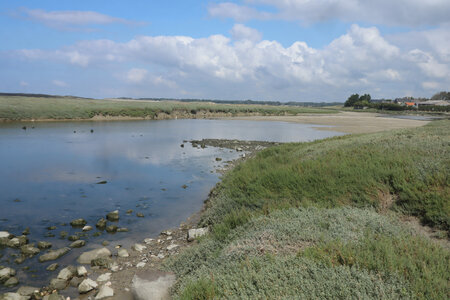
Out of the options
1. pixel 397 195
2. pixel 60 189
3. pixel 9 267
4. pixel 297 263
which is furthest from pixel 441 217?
pixel 60 189

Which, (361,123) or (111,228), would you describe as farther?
(361,123)

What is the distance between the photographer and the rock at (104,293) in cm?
730

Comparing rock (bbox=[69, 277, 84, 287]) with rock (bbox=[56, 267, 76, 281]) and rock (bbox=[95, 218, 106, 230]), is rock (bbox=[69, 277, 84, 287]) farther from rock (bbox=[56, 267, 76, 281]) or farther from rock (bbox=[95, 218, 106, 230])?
rock (bbox=[95, 218, 106, 230])

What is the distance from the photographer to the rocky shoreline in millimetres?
7062

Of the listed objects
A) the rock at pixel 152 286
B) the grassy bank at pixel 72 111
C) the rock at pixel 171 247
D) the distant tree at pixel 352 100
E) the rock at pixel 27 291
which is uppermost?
the distant tree at pixel 352 100

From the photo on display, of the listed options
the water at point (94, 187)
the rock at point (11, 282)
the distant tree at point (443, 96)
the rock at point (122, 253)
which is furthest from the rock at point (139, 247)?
the distant tree at point (443, 96)

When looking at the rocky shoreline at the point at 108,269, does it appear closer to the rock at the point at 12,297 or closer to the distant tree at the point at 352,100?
the rock at the point at 12,297

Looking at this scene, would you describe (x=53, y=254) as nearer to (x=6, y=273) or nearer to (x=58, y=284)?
(x=6, y=273)

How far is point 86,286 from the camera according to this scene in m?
7.67

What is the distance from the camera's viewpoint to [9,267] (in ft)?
28.5

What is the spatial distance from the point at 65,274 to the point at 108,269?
1.07 metres

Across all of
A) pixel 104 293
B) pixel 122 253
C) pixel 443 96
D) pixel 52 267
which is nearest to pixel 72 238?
pixel 52 267

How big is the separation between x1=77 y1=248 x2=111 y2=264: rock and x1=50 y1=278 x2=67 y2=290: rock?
1.08m

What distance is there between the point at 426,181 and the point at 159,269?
7.89 metres
